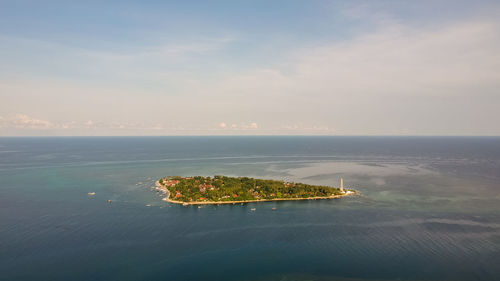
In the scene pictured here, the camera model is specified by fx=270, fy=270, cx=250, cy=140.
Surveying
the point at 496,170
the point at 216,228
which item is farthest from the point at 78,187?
the point at 496,170

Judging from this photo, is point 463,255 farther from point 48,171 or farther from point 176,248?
point 48,171

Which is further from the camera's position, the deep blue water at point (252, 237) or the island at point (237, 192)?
the island at point (237, 192)

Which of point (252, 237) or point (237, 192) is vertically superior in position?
point (237, 192)

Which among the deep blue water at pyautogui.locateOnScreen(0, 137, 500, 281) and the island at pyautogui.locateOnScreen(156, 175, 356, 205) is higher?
the island at pyautogui.locateOnScreen(156, 175, 356, 205)

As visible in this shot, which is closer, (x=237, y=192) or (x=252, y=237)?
(x=252, y=237)

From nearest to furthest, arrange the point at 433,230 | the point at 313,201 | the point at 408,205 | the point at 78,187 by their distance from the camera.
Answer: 1. the point at 433,230
2. the point at 408,205
3. the point at 313,201
4. the point at 78,187

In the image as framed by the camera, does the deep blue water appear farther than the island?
No

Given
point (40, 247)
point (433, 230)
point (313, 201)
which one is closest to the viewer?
point (40, 247)

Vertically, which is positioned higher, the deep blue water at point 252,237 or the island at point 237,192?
the island at point 237,192
